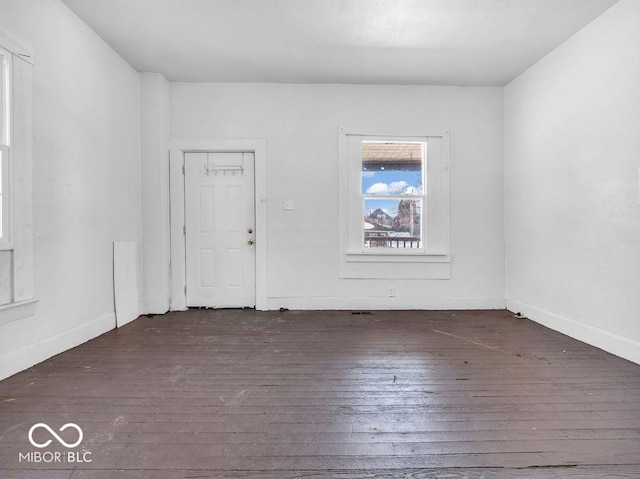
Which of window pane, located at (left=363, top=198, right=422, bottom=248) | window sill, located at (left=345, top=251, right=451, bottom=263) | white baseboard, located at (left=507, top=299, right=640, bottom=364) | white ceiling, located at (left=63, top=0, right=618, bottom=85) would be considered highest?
white ceiling, located at (left=63, top=0, right=618, bottom=85)

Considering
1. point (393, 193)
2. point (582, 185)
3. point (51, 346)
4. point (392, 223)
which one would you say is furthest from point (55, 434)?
point (582, 185)

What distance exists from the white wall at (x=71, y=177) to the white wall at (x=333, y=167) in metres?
0.94

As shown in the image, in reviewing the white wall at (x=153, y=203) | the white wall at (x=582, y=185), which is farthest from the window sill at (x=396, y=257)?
the white wall at (x=153, y=203)

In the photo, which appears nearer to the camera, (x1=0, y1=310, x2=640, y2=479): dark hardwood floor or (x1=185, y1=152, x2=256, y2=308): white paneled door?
(x1=0, y1=310, x2=640, y2=479): dark hardwood floor

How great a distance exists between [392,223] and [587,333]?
7.61ft

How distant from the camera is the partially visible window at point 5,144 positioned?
7.67 feet

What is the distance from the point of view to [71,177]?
9.78 feet

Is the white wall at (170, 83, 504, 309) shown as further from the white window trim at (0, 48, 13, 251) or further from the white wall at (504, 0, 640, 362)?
the white window trim at (0, 48, 13, 251)

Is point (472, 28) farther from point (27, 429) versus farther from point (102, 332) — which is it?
point (102, 332)

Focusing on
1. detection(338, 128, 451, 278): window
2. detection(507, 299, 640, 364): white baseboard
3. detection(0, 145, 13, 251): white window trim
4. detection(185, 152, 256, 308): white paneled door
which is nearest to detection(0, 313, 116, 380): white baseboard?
detection(0, 145, 13, 251): white window trim

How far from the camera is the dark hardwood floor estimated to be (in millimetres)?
1494

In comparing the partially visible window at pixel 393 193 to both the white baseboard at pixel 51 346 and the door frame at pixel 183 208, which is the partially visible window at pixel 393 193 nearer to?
the door frame at pixel 183 208

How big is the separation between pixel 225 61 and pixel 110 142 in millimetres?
1536

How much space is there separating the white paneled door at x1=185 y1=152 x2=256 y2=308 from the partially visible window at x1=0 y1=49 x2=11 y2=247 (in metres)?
2.05
